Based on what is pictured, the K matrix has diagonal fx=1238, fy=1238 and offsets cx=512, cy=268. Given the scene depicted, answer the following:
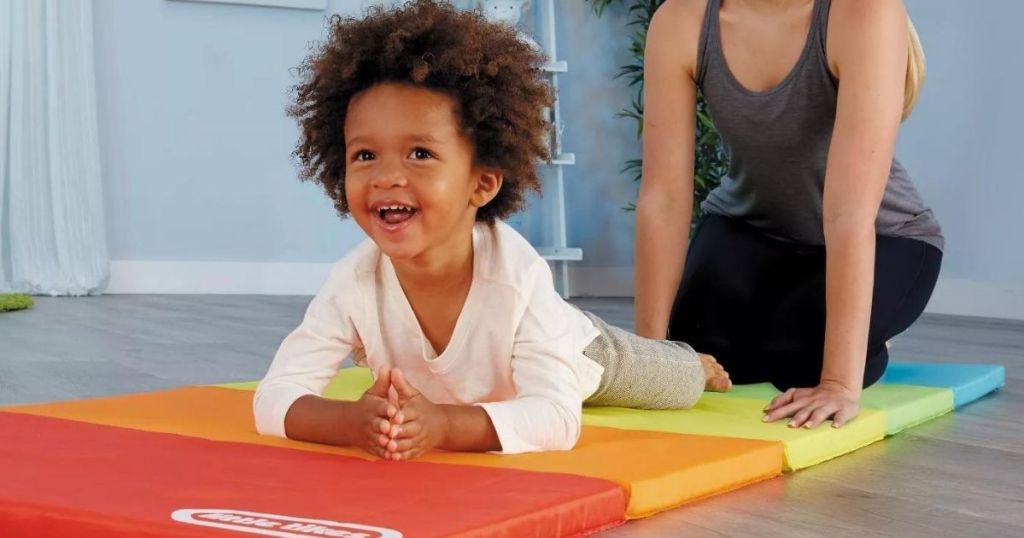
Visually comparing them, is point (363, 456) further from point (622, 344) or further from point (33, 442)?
point (622, 344)

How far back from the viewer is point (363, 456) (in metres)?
1.28

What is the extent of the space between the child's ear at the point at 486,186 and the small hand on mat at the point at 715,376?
23.4 inches

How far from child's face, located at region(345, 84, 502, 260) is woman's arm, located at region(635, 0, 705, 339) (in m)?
0.63

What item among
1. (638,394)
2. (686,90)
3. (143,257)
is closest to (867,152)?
(686,90)

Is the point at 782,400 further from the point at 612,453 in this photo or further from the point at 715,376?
the point at 612,453

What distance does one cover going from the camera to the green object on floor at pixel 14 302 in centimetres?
356

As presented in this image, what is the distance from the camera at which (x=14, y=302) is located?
3.62 m

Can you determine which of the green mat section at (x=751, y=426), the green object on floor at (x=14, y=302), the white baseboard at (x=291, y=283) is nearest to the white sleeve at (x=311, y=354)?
the green mat section at (x=751, y=426)

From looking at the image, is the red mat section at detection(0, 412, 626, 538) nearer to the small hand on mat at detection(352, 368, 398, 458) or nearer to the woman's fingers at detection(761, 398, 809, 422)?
the small hand on mat at detection(352, 368, 398, 458)

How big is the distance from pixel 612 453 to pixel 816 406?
0.38m

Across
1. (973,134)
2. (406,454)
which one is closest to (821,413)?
(406,454)

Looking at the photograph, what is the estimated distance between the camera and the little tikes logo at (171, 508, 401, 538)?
91 centimetres

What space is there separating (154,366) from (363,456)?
3.72ft

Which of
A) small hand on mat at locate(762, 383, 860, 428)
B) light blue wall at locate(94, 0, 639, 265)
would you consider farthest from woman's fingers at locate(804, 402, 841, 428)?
light blue wall at locate(94, 0, 639, 265)
